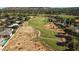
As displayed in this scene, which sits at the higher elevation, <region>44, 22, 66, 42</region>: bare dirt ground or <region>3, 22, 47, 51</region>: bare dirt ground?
<region>44, 22, 66, 42</region>: bare dirt ground

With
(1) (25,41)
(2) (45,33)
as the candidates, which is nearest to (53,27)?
(2) (45,33)

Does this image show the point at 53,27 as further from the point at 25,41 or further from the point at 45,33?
the point at 25,41

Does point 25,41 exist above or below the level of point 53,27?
below

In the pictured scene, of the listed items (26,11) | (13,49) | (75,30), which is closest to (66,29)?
(75,30)

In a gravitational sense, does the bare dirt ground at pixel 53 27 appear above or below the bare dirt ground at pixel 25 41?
above
